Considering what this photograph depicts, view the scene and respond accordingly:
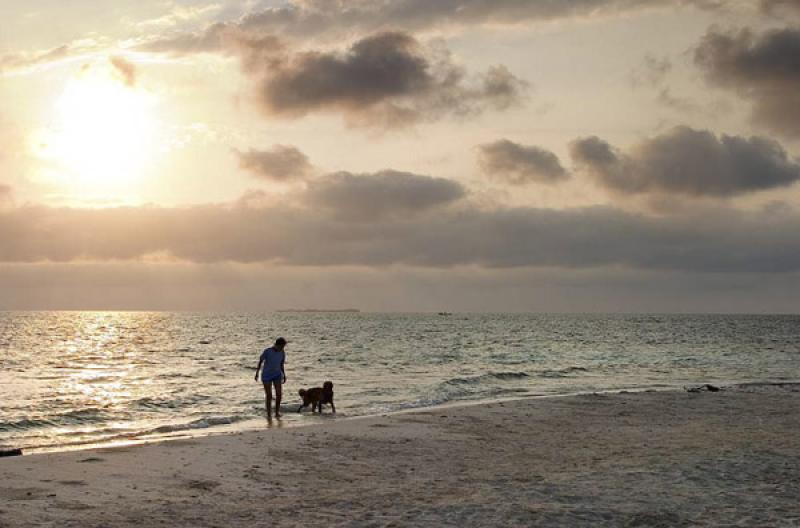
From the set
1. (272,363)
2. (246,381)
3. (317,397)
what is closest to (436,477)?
(272,363)

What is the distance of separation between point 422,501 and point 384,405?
51.5 feet

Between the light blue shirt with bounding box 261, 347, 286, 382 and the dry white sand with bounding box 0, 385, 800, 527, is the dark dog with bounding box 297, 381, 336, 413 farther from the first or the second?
the dry white sand with bounding box 0, 385, 800, 527

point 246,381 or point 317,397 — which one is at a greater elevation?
point 317,397

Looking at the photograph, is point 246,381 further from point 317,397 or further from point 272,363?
point 272,363

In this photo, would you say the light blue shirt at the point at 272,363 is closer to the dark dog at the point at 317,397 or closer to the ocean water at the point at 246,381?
the ocean water at the point at 246,381

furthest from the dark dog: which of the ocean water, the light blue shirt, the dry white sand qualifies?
the dry white sand

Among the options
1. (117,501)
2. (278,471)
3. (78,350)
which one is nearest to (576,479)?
(278,471)

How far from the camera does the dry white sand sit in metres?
9.57

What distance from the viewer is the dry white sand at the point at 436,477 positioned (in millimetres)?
9570

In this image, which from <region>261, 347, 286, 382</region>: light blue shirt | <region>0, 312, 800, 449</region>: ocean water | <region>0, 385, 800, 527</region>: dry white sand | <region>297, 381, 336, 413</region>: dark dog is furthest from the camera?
<region>297, 381, 336, 413</region>: dark dog

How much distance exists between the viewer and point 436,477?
491 inches

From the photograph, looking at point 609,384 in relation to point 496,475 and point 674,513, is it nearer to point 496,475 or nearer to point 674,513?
point 496,475

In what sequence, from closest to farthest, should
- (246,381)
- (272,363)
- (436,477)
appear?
1. (436,477)
2. (272,363)
3. (246,381)

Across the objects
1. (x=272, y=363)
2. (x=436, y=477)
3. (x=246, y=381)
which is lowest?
(x=246, y=381)
